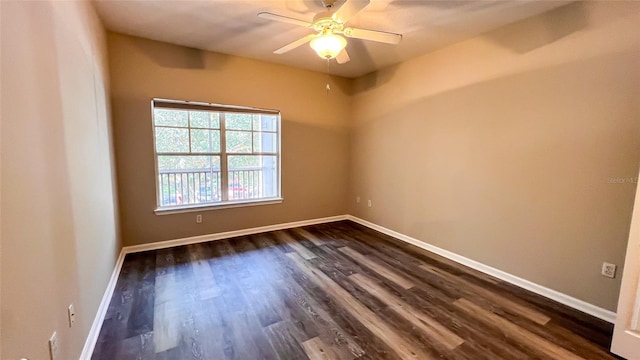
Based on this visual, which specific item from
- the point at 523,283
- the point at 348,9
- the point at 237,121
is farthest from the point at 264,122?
the point at 523,283

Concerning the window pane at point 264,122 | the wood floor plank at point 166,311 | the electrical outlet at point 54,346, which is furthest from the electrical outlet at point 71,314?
the window pane at point 264,122

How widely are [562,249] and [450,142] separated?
1.52 meters

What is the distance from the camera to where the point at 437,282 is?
2.78 metres

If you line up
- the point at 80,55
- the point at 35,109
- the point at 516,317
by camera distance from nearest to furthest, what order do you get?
the point at 35,109
the point at 80,55
the point at 516,317

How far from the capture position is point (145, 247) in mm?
3494

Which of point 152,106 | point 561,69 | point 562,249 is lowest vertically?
point 562,249

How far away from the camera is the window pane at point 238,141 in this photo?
402 centimetres

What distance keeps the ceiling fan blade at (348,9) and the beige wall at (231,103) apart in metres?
2.26

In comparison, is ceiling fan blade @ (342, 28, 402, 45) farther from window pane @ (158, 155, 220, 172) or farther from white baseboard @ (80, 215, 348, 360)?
white baseboard @ (80, 215, 348, 360)

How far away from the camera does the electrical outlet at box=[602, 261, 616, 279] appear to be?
7.12ft

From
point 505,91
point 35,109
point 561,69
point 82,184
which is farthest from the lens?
point 505,91

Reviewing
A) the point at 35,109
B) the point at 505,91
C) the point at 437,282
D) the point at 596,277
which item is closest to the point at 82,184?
the point at 35,109

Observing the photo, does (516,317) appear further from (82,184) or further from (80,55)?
(80,55)

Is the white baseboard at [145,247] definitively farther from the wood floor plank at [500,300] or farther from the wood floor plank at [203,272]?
the wood floor plank at [500,300]
